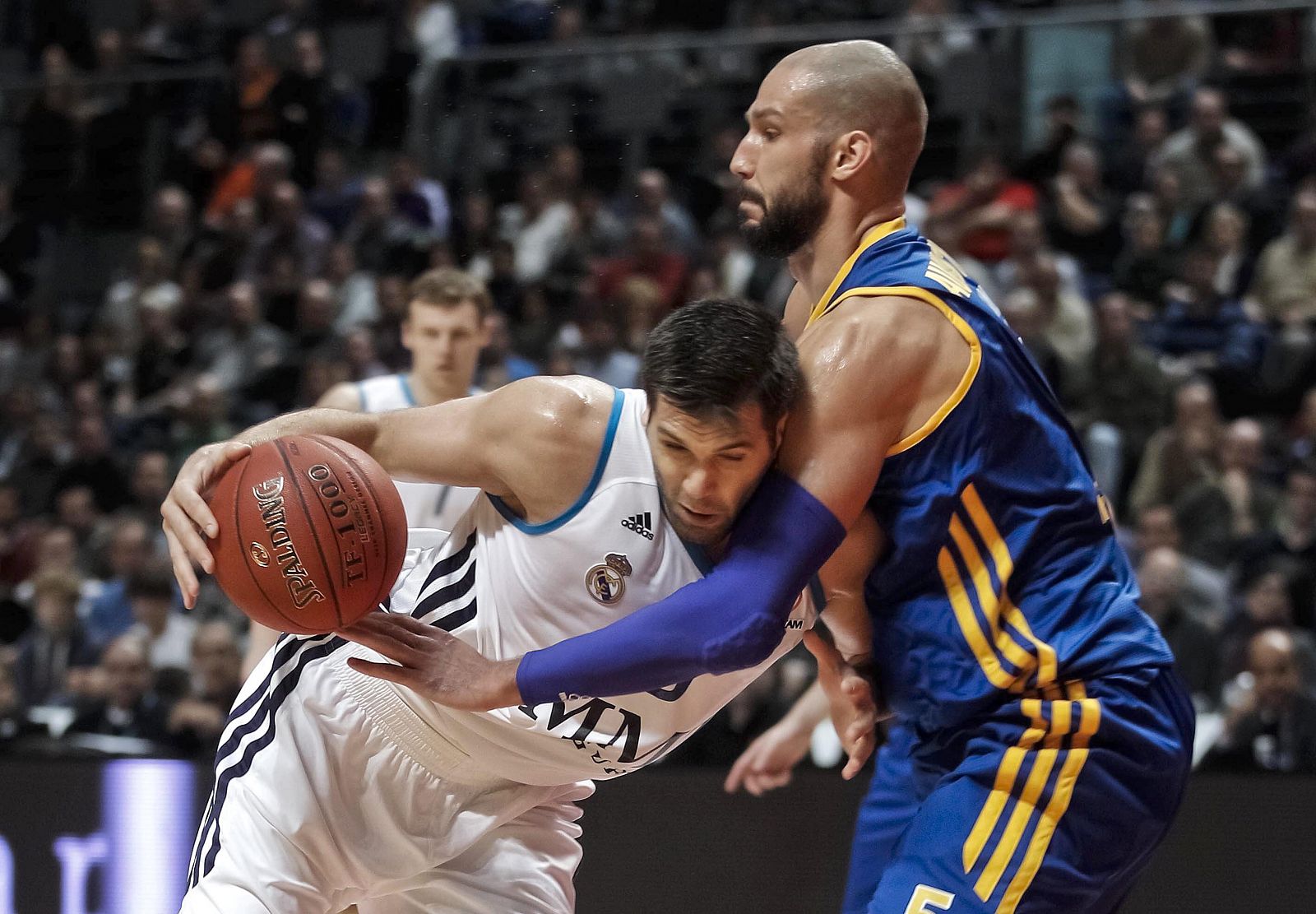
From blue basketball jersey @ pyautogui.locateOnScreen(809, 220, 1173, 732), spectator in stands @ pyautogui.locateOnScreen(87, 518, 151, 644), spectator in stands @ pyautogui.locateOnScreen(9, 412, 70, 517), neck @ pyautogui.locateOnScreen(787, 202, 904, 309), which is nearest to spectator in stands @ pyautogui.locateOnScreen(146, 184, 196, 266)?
spectator in stands @ pyautogui.locateOnScreen(9, 412, 70, 517)

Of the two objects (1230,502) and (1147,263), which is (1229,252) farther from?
(1230,502)

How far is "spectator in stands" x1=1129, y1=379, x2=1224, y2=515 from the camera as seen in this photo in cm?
701

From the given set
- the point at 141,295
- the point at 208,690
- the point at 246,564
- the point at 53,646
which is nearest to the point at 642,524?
the point at 246,564

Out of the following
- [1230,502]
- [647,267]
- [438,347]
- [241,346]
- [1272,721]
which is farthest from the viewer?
[241,346]

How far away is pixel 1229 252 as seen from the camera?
7867mm

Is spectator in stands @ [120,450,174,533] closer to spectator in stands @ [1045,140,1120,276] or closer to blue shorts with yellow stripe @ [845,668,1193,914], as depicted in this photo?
spectator in stands @ [1045,140,1120,276]

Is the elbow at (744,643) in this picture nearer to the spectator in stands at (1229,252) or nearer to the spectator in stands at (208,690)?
the spectator in stands at (208,690)

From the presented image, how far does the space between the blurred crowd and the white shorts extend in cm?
281

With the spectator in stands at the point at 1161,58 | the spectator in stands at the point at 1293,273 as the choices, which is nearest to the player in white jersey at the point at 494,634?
the spectator in stands at the point at 1293,273

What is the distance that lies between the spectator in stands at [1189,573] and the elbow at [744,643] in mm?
4361

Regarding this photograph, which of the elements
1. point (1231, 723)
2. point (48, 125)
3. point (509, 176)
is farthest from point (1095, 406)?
point (48, 125)

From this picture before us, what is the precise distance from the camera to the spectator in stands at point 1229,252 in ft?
25.7

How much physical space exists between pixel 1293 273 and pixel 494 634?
595 cm

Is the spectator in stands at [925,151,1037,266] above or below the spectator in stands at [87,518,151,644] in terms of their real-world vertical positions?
above
